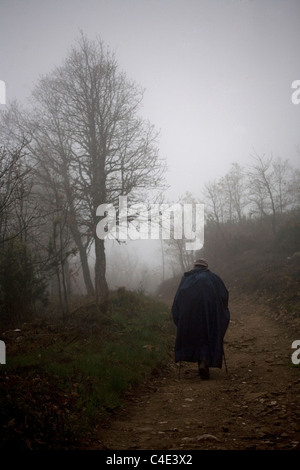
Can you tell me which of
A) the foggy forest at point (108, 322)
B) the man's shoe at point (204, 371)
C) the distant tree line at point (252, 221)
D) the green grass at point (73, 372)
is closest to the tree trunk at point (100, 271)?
the foggy forest at point (108, 322)

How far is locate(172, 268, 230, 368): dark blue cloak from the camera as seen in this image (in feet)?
19.6

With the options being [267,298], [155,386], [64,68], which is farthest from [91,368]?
[64,68]

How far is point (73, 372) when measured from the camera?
505cm

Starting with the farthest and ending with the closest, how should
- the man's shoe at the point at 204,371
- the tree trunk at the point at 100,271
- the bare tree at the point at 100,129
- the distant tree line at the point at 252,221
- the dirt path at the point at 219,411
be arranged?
the distant tree line at the point at 252,221
the bare tree at the point at 100,129
the tree trunk at the point at 100,271
the man's shoe at the point at 204,371
the dirt path at the point at 219,411

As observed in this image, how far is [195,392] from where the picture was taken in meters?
5.08

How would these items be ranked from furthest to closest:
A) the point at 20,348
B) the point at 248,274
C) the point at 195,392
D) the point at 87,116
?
the point at 248,274 < the point at 87,116 < the point at 20,348 < the point at 195,392

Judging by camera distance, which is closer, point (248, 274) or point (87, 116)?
point (87, 116)

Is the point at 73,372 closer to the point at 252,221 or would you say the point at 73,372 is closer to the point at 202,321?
the point at 202,321

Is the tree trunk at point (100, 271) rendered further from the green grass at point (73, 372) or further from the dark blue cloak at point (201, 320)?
the dark blue cloak at point (201, 320)

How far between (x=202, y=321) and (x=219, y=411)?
2114 mm

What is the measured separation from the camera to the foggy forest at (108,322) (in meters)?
3.52

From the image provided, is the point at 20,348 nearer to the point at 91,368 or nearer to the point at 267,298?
the point at 91,368

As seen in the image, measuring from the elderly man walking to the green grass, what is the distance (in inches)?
38.6
